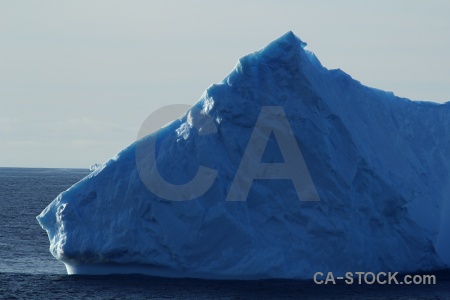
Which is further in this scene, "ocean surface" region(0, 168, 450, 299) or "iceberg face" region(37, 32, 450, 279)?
"iceberg face" region(37, 32, 450, 279)

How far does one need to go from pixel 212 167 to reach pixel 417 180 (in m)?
6.83

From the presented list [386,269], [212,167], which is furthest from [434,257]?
[212,167]

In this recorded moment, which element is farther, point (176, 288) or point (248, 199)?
point (248, 199)

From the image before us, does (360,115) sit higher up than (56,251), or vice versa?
(360,115)

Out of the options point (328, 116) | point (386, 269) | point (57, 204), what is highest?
point (328, 116)

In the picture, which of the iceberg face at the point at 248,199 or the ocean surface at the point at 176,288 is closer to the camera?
the ocean surface at the point at 176,288

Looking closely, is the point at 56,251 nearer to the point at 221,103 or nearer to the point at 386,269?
the point at 221,103

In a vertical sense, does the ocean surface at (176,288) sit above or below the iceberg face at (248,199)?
below

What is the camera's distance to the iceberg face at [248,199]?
23312 millimetres

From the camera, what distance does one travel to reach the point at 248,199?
23.7m

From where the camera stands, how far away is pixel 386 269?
24.7 metres

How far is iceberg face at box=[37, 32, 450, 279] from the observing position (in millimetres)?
23312

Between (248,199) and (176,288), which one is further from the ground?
(248,199)

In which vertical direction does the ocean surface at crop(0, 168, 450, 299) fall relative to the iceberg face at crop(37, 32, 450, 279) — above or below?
below
